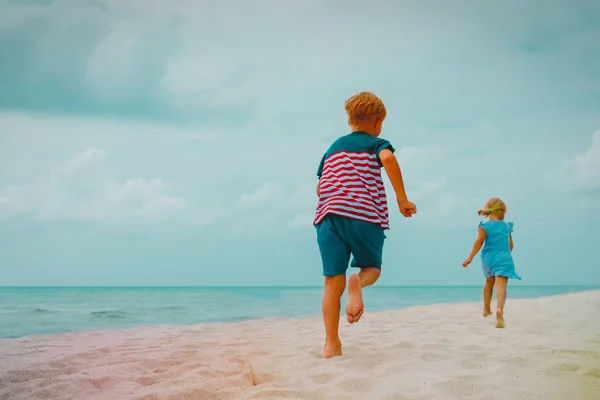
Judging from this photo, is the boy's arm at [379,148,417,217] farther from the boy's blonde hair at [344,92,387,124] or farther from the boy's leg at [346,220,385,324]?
the boy's blonde hair at [344,92,387,124]

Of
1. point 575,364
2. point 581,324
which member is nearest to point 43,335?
point 575,364

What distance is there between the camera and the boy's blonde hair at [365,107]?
3621 millimetres

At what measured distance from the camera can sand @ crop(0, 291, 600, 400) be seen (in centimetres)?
263

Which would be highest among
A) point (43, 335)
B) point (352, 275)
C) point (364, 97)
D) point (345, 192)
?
point (364, 97)

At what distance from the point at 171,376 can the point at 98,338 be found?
285cm

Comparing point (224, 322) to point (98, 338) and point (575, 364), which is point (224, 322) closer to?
point (98, 338)

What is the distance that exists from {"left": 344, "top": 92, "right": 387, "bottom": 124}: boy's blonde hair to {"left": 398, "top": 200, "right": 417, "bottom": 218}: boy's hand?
0.66 meters

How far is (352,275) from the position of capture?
324cm

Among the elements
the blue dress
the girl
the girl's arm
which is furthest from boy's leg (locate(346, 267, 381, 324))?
the blue dress

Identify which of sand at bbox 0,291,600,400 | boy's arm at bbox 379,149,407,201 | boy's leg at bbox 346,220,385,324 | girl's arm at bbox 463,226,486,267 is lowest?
sand at bbox 0,291,600,400

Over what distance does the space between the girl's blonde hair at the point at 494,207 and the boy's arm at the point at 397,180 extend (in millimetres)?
Answer: 3372

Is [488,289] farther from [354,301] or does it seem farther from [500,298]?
[354,301]

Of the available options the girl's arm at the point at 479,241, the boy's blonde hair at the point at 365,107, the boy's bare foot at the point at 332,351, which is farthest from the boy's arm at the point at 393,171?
the girl's arm at the point at 479,241

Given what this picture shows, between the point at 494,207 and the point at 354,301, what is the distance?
3796mm
